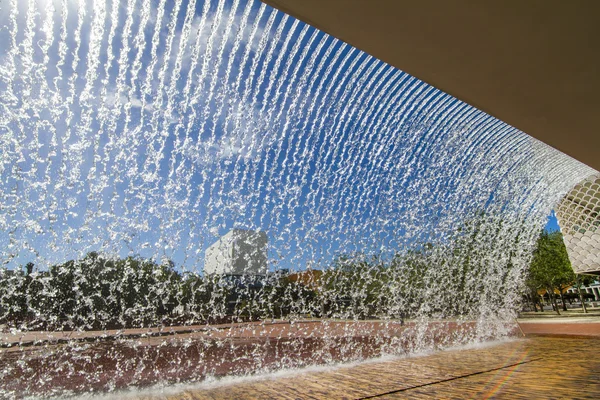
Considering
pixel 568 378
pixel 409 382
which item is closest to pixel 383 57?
pixel 409 382

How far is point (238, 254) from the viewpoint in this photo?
7797 mm

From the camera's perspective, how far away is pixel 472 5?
208 centimetres

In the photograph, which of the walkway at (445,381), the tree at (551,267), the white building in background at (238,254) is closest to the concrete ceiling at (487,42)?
the walkway at (445,381)

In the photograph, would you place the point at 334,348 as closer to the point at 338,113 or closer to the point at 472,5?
the point at 338,113

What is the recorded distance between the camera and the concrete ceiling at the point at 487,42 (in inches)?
83.0

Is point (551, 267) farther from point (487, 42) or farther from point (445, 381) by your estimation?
point (487, 42)

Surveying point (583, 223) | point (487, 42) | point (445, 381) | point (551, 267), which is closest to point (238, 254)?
point (445, 381)

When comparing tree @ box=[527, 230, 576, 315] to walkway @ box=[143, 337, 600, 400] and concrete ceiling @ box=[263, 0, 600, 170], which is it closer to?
walkway @ box=[143, 337, 600, 400]

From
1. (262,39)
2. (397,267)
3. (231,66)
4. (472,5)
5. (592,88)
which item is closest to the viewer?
(472,5)

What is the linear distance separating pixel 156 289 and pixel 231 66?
17.0ft

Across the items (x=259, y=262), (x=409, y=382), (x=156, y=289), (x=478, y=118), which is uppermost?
(x=478, y=118)

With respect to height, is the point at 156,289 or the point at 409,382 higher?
the point at 156,289

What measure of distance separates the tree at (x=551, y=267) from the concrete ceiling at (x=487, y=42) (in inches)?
880

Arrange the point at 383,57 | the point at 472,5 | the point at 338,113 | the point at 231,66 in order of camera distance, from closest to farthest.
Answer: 1. the point at 472,5
2. the point at 383,57
3. the point at 231,66
4. the point at 338,113
